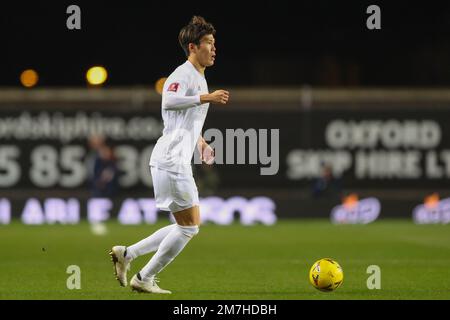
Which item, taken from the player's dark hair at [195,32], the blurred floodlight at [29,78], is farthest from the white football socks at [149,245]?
the blurred floodlight at [29,78]

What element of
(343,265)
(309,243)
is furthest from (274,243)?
(343,265)

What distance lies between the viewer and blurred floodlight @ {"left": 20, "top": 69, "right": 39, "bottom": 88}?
2832 centimetres

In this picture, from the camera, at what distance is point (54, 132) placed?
23891 millimetres

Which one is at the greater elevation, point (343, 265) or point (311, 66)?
point (311, 66)

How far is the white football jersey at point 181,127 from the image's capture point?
31.6 ft

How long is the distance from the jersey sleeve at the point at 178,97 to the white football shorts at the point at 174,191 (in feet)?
1.98

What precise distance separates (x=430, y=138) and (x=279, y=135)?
11.2ft

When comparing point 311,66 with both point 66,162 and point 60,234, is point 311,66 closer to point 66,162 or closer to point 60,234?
point 66,162

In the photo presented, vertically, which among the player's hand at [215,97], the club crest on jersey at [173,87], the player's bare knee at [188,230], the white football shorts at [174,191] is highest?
the club crest on jersey at [173,87]

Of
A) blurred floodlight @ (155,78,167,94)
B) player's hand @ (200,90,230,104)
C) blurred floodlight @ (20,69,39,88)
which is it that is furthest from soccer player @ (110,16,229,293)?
blurred floodlight @ (20,69,39,88)

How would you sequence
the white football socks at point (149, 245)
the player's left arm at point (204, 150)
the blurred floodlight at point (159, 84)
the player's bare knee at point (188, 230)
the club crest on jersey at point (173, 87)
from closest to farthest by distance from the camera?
the club crest on jersey at point (173, 87) → the player's bare knee at point (188, 230) → the white football socks at point (149, 245) → the player's left arm at point (204, 150) → the blurred floodlight at point (159, 84)

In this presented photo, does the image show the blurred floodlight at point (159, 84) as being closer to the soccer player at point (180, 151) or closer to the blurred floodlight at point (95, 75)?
the blurred floodlight at point (95, 75)

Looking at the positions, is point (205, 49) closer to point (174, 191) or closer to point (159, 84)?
point (174, 191)
